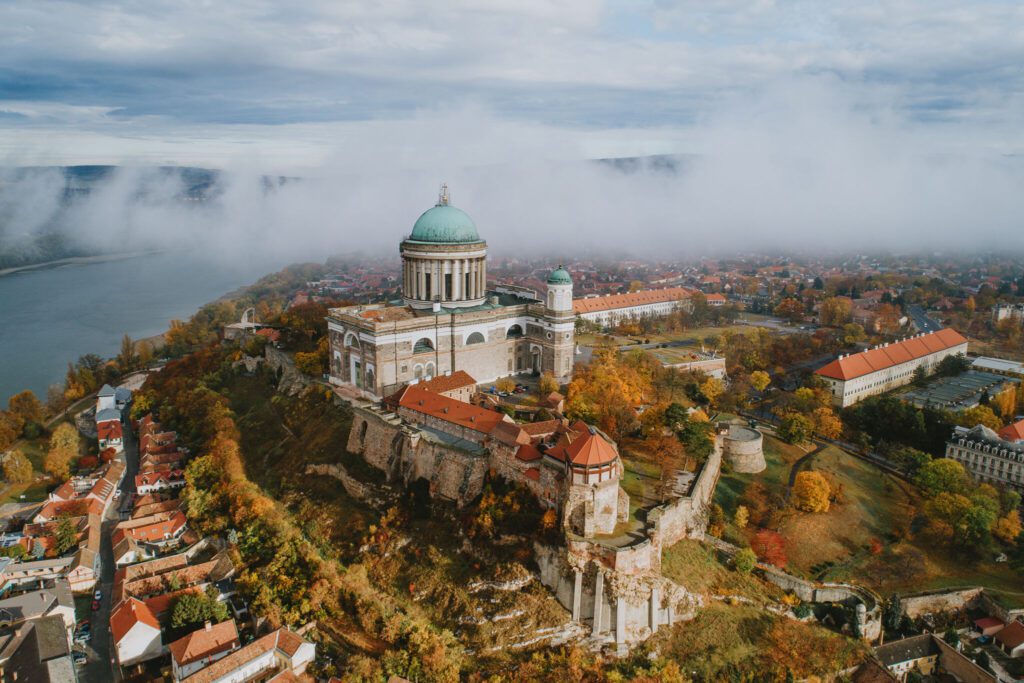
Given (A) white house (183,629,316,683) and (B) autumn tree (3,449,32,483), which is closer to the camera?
(A) white house (183,629,316,683)

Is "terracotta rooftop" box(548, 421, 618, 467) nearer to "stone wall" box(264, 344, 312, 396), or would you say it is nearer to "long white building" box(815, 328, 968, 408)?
"stone wall" box(264, 344, 312, 396)

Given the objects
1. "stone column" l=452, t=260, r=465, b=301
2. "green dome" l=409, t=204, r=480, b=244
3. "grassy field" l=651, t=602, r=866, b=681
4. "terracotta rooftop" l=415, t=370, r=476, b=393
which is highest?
"green dome" l=409, t=204, r=480, b=244

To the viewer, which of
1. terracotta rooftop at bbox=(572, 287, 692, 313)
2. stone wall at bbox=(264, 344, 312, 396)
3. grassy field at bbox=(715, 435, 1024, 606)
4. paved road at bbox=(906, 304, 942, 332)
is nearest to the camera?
grassy field at bbox=(715, 435, 1024, 606)

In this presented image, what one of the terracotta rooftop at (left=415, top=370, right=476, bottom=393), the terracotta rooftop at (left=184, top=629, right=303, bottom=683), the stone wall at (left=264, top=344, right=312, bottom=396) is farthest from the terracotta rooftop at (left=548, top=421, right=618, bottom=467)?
the stone wall at (left=264, top=344, right=312, bottom=396)

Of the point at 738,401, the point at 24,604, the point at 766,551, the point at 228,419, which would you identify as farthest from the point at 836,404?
the point at 24,604

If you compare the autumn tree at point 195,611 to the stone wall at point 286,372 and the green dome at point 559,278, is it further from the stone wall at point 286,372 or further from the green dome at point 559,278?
the green dome at point 559,278

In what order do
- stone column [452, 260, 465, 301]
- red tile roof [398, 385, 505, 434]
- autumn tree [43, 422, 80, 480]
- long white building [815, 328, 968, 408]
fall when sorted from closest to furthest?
red tile roof [398, 385, 505, 434], autumn tree [43, 422, 80, 480], stone column [452, 260, 465, 301], long white building [815, 328, 968, 408]

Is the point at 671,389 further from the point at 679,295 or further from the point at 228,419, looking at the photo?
the point at 679,295
